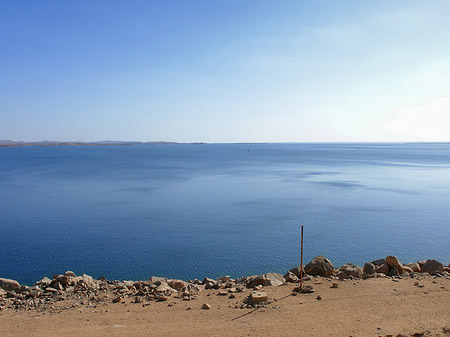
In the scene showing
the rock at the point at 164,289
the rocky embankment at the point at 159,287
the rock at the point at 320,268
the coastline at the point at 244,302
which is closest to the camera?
the coastline at the point at 244,302

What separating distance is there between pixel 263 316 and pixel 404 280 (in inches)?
331

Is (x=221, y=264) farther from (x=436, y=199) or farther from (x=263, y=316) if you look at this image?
(x=436, y=199)

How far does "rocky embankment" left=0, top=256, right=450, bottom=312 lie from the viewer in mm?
14953

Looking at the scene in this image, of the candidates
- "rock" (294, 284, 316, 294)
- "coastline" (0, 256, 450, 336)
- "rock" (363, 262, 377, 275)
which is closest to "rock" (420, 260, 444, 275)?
"coastline" (0, 256, 450, 336)

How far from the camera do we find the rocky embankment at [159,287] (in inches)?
589

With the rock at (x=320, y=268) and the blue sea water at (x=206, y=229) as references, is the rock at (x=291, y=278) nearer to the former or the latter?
the rock at (x=320, y=268)

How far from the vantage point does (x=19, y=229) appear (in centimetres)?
3188

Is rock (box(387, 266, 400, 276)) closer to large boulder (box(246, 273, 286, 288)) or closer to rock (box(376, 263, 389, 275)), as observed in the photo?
rock (box(376, 263, 389, 275))

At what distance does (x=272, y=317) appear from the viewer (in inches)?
514

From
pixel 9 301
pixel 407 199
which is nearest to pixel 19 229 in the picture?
pixel 9 301

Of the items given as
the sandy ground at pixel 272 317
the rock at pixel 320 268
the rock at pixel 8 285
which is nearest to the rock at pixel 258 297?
the sandy ground at pixel 272 317

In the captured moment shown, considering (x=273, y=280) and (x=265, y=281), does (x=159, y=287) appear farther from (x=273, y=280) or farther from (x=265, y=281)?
(x=273, y=280)

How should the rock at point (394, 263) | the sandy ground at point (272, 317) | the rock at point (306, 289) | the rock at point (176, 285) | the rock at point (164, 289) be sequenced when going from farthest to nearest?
the rock at point (394, 263) < the rock at point (176, 285) < the rock at point (164, 289) < the rock at point (306, 289) < the sandy ground at point (272, 317)

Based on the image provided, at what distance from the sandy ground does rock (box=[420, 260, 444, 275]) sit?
3592 mm
